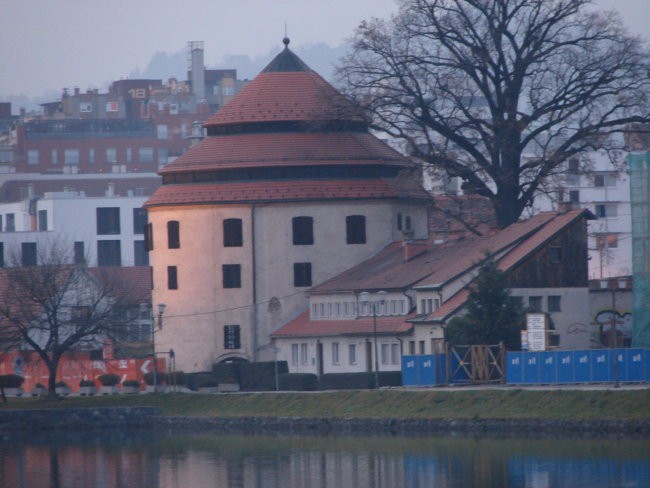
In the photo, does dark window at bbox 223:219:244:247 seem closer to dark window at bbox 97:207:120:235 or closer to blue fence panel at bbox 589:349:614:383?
blue fence panel at bbox 589:349:614:383

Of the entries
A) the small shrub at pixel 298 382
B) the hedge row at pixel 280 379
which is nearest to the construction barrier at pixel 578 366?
the hedge row at pixel 280 379

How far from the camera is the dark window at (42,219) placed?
152750 millimetres

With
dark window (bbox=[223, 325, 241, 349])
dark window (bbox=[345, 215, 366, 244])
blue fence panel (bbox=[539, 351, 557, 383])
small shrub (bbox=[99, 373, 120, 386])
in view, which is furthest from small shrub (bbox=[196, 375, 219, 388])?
blue fence panel (bbox=[539, 351, 557, 383])

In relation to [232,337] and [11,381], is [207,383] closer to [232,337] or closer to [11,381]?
[232,337]

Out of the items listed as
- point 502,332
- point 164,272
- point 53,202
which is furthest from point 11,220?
point 502,332

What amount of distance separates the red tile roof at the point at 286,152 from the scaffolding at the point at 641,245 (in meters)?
17.4

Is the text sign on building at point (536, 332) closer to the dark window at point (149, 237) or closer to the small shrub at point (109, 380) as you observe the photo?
the small shrub at point (109, 380)

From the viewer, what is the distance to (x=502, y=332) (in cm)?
6981

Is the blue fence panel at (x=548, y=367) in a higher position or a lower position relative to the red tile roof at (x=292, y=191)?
lower

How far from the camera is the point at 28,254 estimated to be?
119938 mm

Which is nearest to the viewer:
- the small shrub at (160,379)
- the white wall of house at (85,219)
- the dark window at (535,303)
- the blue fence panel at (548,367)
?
the blue fence panel at (548,367)

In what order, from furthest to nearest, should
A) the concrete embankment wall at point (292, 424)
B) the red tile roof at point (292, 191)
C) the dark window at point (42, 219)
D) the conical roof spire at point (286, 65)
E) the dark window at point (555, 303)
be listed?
the dark window at point (42, 219), the conical roof spire at point (286, 65), the red tile roof at point (292, 191), the dark window at point (555, 303), the concrete embankment wall at point (292, 424)

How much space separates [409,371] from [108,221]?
269ft

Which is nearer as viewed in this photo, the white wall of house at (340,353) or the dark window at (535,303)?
the dark window at (535,303)
